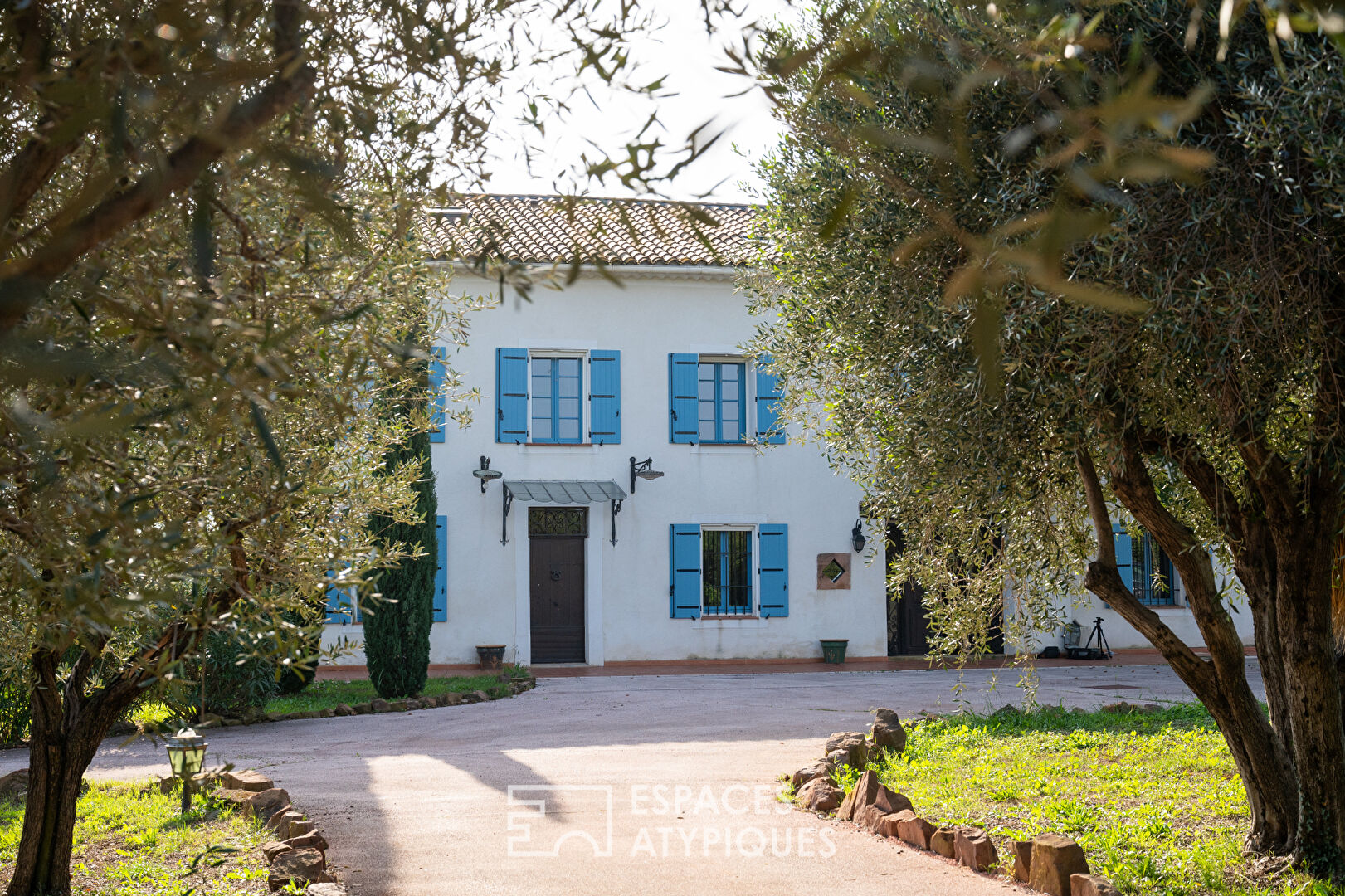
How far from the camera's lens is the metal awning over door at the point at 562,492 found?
16.8 m

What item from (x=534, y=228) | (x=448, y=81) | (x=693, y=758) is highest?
(x=534, y=228)

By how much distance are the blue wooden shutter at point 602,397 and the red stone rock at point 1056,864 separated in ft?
42.5

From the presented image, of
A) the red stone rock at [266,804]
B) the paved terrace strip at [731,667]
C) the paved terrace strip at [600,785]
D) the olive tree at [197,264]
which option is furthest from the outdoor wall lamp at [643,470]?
the olive tree at [197,264]

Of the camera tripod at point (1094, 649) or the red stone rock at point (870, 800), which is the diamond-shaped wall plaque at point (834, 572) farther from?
the red stone rock at point (870, 800)

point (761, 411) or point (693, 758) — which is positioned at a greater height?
point (761, 411)

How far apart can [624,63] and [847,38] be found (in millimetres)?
1006

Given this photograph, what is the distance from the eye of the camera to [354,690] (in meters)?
14.4

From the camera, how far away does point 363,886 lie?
511 centimetres

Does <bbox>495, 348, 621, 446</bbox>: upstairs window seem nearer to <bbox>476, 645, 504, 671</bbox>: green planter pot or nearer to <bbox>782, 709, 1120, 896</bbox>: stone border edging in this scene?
<bbox>476, 645, 504, 671</bbox>: green planter pot

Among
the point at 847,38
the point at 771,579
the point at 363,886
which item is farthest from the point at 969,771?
the point at 771,579

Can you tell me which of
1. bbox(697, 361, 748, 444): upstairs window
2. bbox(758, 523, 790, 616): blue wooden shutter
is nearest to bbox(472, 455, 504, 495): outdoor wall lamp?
bbox(697, 361, 748, 444): upstairs window

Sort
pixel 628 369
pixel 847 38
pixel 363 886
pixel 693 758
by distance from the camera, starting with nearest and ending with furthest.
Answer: pixel 847 38 < pixel 363 886 < pixel 693 758 < pixel 628 369

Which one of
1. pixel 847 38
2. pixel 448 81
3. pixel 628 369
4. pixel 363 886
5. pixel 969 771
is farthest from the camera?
pixel 628 369

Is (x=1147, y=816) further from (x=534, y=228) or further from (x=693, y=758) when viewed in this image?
(x=534, y=228)
